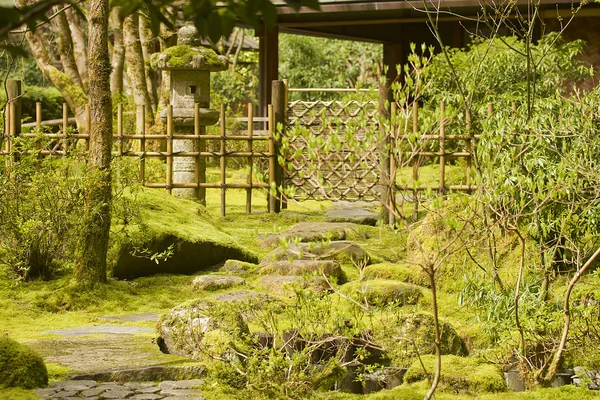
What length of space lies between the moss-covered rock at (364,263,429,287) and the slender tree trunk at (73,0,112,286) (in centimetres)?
220

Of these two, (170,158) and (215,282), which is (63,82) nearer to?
(170,158)

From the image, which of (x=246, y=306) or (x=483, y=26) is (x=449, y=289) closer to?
(x=246, y=306)

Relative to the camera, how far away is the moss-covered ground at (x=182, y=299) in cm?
493

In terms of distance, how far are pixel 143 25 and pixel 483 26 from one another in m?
6.45

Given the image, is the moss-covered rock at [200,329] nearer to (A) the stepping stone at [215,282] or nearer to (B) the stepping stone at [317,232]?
(A) the stepping stone at [215,282]

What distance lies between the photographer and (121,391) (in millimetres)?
4754

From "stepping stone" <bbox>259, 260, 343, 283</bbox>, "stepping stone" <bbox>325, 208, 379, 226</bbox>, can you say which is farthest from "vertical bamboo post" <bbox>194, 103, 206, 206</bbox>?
"stepping stone" <bbox>259, 260, 343, 283</bbox>

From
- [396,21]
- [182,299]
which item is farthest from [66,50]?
[182,299]

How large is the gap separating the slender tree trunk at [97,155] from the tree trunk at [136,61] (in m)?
8.30

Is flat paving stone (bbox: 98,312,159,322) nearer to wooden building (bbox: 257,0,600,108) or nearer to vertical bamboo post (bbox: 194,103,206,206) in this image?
vertical bamboo post (bbox: 194,103,206,206)

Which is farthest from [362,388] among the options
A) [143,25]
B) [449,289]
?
[143,25]

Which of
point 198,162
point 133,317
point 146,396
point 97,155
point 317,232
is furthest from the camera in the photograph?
point 198,162

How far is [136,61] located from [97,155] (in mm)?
8832

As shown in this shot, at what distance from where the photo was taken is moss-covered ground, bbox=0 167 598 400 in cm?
493
